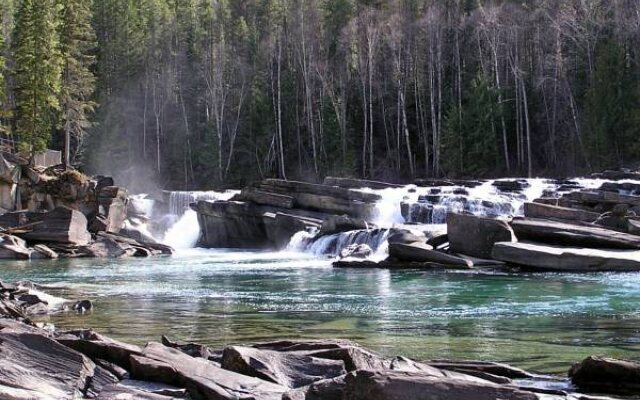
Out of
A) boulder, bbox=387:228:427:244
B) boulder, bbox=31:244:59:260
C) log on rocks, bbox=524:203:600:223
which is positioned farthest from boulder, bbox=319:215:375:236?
boulder, bbox=31:244:59:260

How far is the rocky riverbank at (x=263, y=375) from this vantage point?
23.2 ft

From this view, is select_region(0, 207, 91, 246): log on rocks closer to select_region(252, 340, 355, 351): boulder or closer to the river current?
the river current

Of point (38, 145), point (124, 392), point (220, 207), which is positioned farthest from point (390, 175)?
point (124, 392)

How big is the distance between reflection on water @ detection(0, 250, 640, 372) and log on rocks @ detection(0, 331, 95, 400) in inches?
174

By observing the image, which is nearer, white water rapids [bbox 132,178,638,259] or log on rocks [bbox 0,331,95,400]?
log on rocks [bbox 0,331,95,400]

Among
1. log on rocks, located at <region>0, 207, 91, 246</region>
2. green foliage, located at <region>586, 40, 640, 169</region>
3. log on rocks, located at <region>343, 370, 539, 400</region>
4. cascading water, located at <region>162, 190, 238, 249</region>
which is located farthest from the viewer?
green foliage, located at <region>586, 40, 640, 169</region>

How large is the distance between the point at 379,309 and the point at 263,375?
349 inches

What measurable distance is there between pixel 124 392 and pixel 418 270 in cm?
1888

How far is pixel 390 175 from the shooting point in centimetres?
5862

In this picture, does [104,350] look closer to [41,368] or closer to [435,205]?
[41,368]

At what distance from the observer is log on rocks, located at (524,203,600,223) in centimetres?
2883

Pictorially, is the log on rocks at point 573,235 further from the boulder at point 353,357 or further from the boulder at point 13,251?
the boulder at point 13,251

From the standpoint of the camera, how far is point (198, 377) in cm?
822

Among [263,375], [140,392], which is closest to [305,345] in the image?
[263,375]
